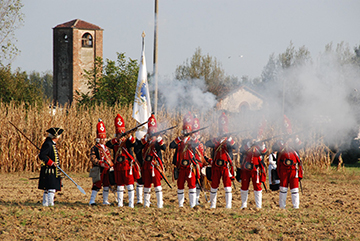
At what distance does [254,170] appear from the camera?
9.39 metres

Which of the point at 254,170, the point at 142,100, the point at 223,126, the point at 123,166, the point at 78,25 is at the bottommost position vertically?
the point at 254,170

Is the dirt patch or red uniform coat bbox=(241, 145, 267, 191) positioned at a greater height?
red uniform coat bbox=(241, 145, 267, 191)

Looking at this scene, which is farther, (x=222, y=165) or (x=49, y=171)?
(x=222, y=165)

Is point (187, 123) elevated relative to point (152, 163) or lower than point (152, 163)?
elevated

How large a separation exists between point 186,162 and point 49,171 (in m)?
3.01

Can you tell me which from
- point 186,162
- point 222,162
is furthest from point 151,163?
point 222,162

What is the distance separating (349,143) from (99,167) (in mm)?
15671

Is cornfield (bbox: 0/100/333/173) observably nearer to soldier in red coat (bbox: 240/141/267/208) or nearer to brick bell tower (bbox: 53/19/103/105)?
soldier in red coat (bbox: 240/141/267/208)

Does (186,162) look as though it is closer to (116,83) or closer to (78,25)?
(116,83)

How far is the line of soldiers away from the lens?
9234mm

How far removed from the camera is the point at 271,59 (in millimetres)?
32844

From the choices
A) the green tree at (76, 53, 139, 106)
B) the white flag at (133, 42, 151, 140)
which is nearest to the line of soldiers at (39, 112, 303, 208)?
the white flag at (133, 42, 151, 140)

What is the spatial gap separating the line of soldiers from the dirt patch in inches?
15.9

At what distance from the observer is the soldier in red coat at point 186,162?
9367mm
